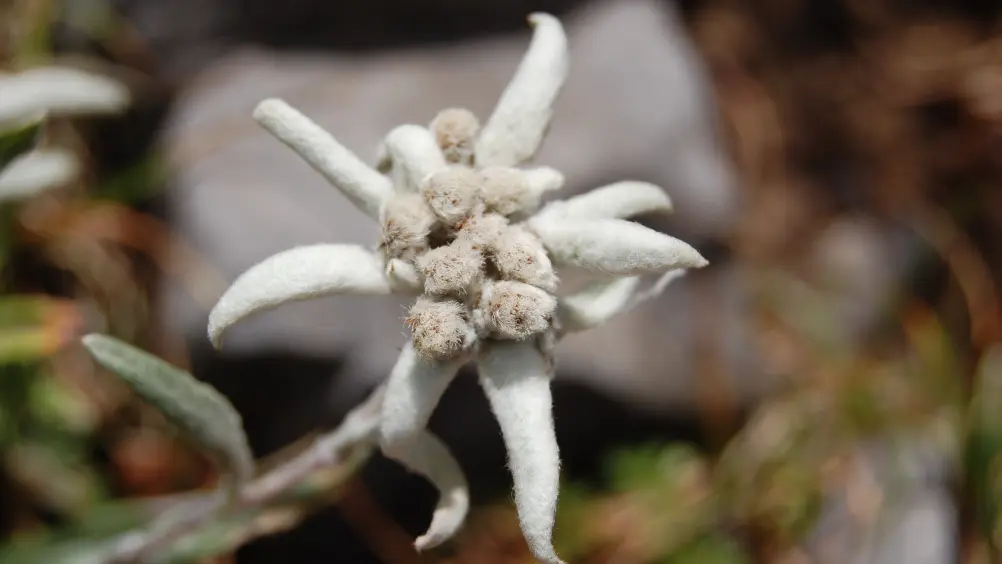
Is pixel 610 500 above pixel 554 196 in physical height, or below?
below

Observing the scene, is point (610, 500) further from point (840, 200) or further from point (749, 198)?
point (840, 200)

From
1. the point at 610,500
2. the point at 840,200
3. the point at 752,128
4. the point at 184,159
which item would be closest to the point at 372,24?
the point at 184,159

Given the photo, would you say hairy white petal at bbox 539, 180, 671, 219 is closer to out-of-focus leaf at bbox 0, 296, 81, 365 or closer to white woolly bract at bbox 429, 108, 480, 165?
white woolly bract at bbox 429, 108, 480, 165

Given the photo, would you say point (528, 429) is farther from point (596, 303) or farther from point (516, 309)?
point (596, 303)

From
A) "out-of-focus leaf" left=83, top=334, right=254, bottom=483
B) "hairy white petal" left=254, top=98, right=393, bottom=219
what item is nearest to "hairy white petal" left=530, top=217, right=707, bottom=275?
"hairy white petal" left=254, top=98, right=393, bottom=219

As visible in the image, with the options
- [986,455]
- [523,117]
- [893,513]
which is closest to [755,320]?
[893,513]

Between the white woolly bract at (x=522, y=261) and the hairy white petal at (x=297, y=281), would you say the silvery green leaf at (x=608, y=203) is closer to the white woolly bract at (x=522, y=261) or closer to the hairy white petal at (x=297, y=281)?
the white woolly bract at (x=522, y=261)
